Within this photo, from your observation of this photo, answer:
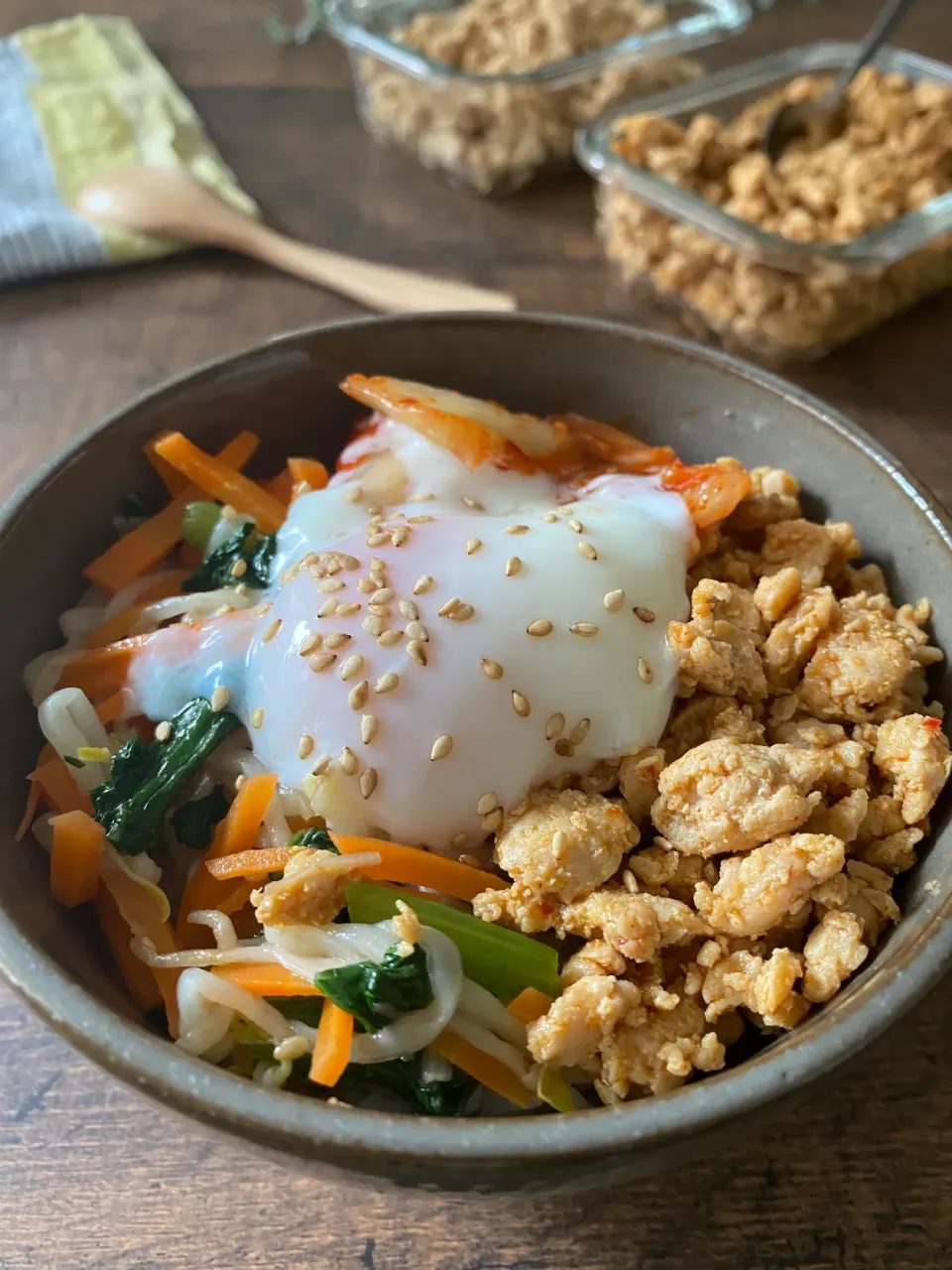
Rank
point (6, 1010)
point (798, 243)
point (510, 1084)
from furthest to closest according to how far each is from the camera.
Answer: point (798, 243) < point (6, 1010) < point (510, 1084)

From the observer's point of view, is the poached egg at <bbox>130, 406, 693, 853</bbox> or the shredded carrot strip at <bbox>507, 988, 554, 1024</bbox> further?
the poached egg at <bbox>130, 406, 693, 853</bbox>

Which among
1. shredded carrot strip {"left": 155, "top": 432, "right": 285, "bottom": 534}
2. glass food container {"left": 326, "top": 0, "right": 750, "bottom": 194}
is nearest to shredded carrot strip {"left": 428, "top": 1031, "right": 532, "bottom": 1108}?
shredded carrot strip {"left": 155, "top": 432, "right": 285, "bottom": 534}

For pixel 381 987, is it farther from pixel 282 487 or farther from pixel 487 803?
pixel 282 487

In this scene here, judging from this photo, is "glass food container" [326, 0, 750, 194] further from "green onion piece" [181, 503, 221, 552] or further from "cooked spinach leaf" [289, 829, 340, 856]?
"cooked spinach leaf" [289, 829, 340, 856]

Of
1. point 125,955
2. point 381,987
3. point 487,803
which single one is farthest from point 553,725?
point 125,955

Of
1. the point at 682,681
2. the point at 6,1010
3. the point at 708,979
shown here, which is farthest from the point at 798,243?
the point at 6,1010

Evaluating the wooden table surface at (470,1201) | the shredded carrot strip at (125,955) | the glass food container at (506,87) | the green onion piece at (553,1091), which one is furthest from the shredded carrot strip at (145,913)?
the glass food container at (506,87)

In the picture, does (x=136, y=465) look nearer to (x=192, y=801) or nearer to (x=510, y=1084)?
(x=192, y=801)

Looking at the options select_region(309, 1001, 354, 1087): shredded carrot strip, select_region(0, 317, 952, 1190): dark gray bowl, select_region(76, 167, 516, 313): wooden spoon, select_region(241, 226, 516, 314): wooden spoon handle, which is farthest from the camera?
select_region(76, 167, 516, 313): wooden spoon
